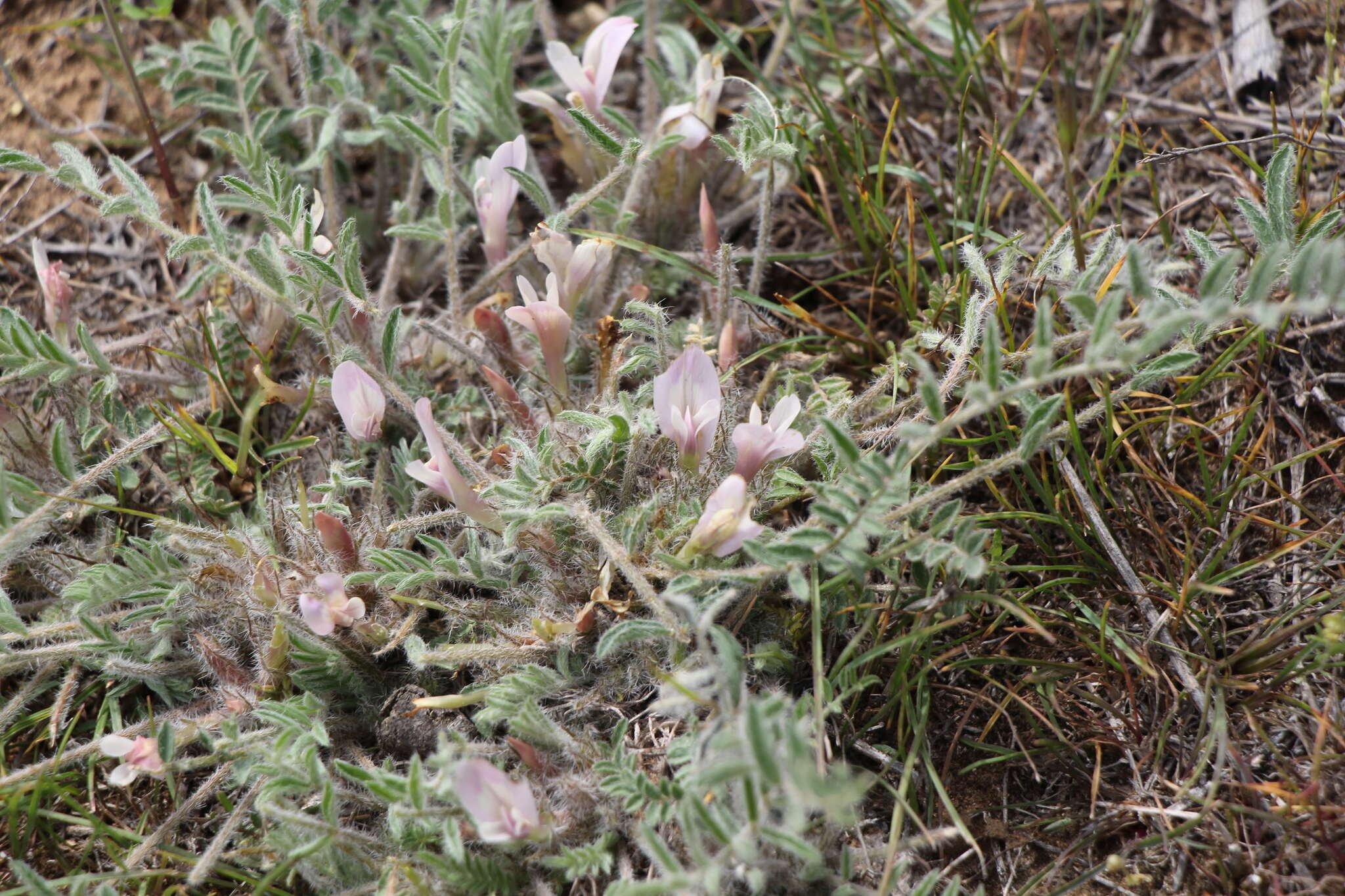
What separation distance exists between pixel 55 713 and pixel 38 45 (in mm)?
2387

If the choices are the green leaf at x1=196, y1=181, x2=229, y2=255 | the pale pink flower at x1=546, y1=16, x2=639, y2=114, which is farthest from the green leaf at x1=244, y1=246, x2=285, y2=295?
the pale pink flower at x1=546, y1=16, x2=639, y2=114

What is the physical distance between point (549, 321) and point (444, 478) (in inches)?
17.4

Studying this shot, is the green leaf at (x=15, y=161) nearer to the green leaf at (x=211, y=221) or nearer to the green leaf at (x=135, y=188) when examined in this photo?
the green leaf at (x=135, y=188)

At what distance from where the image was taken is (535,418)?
2465mm

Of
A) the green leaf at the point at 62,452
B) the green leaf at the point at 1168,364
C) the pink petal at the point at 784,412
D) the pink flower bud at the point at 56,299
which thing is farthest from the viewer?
the pink flower bud at the point at 56,299

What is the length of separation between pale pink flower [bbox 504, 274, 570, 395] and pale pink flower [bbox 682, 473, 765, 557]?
2.02ft

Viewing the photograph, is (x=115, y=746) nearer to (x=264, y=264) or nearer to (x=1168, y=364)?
(x=264, y=264)

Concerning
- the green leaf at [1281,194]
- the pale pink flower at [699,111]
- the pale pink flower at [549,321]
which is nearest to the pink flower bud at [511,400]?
the pale pink flower at [549,321]

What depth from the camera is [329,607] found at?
206cm

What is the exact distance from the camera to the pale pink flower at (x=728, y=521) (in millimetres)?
1917

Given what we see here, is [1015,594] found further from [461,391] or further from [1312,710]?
[461,391]

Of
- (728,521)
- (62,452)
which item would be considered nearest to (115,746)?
(62,452)

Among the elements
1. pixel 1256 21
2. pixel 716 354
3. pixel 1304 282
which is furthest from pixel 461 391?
pixel 1256 21

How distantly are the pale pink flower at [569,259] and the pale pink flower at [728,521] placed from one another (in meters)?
0.75
